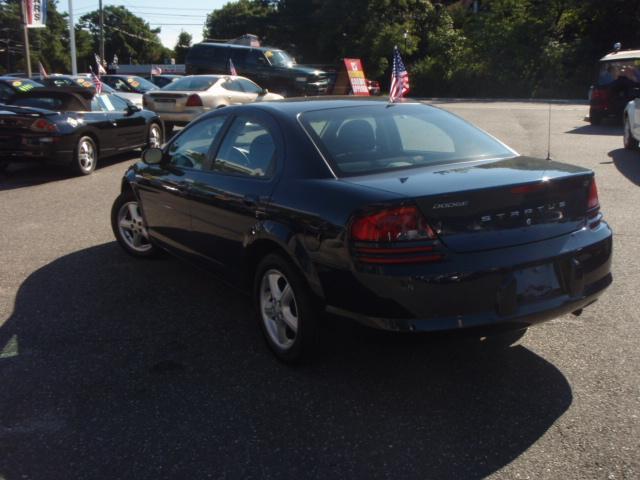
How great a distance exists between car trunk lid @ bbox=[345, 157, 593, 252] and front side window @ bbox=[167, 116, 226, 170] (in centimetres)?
162

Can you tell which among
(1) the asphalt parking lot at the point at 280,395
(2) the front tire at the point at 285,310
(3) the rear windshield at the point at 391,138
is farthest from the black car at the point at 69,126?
(2) the front tire at the point at 285,310

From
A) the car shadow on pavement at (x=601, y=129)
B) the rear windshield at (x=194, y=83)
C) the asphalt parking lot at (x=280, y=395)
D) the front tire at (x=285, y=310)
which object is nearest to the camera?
the asphalt parking lot at (x=280, y=395)

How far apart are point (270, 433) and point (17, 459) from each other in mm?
1163

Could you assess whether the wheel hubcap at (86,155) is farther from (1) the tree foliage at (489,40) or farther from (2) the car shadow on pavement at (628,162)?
(1) the tree foliage at (489,40)

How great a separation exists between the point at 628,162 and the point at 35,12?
16211mm

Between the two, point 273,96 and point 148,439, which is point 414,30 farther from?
point 148,439

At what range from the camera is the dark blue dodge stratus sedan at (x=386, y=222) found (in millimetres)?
3342

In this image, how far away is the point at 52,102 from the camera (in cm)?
1158

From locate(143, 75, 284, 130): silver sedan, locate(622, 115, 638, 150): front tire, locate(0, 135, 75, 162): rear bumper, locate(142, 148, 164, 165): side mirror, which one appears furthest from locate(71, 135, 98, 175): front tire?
locate(622, 115, 638, 150): front tire

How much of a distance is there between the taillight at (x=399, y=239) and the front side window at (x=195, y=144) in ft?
6.61

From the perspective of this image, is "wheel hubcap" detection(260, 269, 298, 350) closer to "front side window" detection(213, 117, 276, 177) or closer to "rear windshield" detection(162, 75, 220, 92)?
"front side window" detection(213, 117, 276, 177)

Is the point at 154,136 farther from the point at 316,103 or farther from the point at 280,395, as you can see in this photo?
the point at 280,395

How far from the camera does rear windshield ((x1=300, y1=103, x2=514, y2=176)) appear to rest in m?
4.11

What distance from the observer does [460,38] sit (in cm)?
4147
